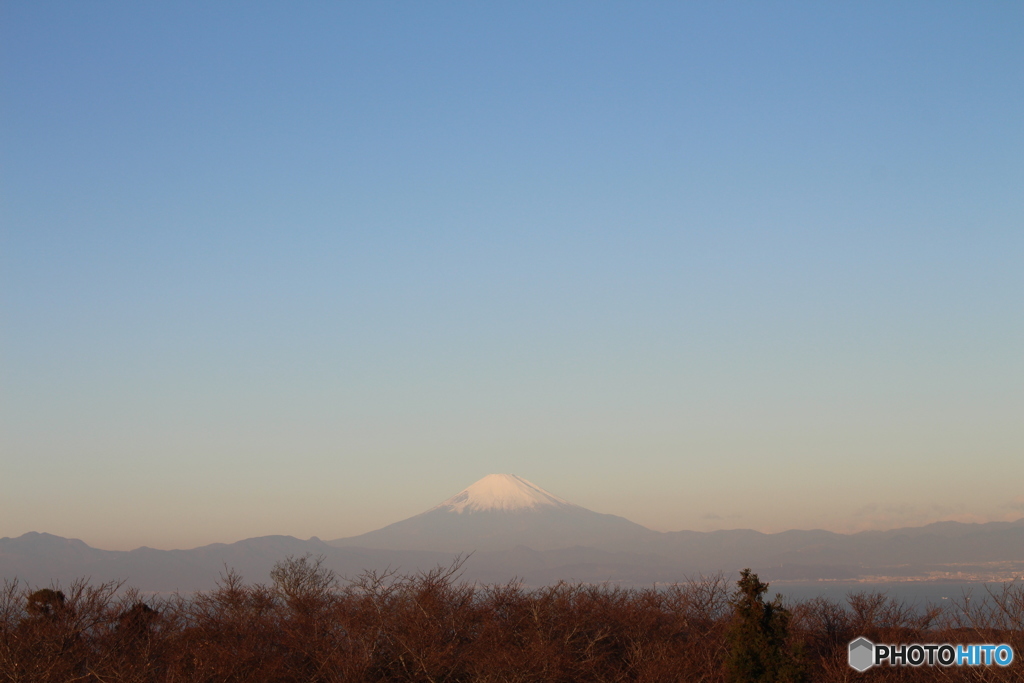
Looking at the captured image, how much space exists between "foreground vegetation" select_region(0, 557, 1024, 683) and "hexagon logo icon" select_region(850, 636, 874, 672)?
410 millimetres

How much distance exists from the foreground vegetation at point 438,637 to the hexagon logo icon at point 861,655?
1.35ft

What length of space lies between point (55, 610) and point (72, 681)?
8043 mm

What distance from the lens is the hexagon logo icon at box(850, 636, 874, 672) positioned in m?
30.8

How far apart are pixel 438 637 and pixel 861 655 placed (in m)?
16.2

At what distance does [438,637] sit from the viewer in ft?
103

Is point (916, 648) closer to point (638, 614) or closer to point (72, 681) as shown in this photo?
point (638, 614)

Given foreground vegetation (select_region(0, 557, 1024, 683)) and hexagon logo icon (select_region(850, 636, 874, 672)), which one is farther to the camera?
hexagon logo icon (select_region(850, 636, 874, 672))

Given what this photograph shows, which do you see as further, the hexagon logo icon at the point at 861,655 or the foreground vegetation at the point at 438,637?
the hexagon logo icon at the point at 861,655

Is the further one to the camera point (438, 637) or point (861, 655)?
point (861, 655)

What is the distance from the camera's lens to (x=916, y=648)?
2584cm

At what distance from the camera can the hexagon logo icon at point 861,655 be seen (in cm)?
3083

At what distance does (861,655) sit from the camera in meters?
32.7

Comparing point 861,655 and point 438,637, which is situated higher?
point 438,637

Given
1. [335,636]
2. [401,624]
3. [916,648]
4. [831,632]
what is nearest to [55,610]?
[335,636]
